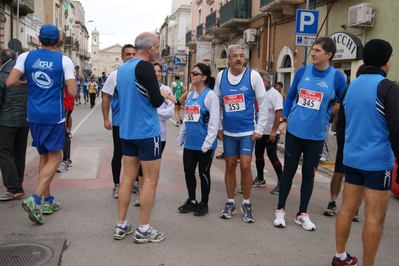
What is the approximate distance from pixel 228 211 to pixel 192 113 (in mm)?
1254

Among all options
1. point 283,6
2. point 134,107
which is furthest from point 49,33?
point 283,6

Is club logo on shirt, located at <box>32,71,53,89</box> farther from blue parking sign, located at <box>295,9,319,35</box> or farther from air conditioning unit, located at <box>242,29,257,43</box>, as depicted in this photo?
air conditioning unit, located at <box>242,29,257,43</box>

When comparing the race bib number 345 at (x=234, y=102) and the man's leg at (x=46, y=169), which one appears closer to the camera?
the man's leg at (x=46, y=169)

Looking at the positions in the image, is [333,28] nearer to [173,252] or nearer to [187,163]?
[187,163]

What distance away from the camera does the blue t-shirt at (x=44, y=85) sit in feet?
15.3

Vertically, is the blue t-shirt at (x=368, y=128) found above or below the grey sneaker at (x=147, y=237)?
above

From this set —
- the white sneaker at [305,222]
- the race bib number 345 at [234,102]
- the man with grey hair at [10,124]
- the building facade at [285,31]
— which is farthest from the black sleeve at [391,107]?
the building facade at [285,31]

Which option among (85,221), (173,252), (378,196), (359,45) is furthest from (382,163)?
(359,45)

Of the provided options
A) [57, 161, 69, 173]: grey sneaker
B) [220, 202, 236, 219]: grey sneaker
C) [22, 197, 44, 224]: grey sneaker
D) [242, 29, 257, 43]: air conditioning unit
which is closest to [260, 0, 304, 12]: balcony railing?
[242, 29, 257, 43]: air conditioning unit

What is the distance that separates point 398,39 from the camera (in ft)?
38.2

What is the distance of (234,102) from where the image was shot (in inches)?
202

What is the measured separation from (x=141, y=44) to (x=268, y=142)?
3.18 m

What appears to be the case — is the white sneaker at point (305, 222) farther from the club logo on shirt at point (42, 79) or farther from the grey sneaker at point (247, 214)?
the club logo on shirt at point (42, 79)

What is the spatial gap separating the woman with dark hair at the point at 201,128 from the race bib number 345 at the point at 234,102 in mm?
109
